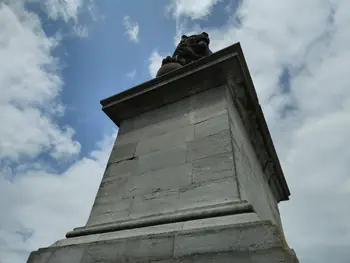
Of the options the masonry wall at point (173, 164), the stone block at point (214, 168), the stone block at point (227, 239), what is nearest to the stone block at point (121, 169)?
the masonry wall at point (173, 164)

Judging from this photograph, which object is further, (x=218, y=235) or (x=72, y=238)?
(x=72, y=238)

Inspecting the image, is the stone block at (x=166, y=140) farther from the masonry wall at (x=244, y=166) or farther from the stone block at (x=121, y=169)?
the masonry wall at (x=244, y=166)

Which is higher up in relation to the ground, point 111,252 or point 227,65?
point 227,65

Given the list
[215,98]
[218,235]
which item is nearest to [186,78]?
[215,98]

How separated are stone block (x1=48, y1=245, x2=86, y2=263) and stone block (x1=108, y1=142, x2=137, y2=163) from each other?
4.99 ft

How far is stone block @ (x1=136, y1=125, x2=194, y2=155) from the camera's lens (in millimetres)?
3820

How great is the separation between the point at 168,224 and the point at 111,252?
613mm

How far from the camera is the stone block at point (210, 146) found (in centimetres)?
339

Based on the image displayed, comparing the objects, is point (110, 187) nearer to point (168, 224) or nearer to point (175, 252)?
point (168, 224)

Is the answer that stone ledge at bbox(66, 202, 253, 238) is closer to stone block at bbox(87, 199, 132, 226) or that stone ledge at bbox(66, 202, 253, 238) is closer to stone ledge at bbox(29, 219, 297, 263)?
stone ledge at bbox(29, 219, 297, 263)

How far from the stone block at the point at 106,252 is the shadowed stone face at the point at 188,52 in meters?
3.61

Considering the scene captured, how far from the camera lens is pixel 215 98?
420 centimetres

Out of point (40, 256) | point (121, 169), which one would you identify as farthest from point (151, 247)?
point (121, 169)

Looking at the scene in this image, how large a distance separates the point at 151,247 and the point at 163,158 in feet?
4.63
